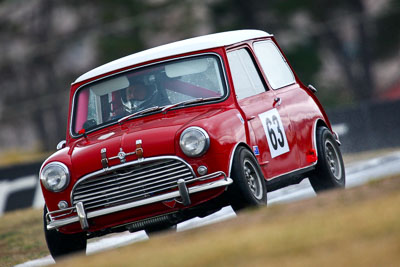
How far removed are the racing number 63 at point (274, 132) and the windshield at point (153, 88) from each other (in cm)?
52

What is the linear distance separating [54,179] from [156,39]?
33.2 metres

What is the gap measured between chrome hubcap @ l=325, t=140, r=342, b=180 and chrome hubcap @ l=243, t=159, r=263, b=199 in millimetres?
1999

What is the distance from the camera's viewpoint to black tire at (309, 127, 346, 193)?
31.8 feet

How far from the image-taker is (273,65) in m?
10.0

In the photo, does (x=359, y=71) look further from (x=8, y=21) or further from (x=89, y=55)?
(x=8, y=21)

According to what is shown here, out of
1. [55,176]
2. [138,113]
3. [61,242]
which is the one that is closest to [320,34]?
[138,113]

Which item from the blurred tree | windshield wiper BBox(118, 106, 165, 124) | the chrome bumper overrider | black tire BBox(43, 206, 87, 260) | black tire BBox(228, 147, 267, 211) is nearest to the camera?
the chrome bumper overrider

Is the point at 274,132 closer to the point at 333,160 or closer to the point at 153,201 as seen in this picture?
the point at 333,160

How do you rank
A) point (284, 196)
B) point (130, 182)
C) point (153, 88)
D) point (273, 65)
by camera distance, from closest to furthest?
point (130, 182)
point (153, 88)
point (273, 65)
point (284, 196)

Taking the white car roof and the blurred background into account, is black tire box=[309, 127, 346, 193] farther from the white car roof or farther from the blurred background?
the blurred background

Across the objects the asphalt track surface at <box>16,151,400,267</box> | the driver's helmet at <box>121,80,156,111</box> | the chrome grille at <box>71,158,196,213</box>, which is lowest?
the asphalt track surface at <box>16,151,400,267</box>

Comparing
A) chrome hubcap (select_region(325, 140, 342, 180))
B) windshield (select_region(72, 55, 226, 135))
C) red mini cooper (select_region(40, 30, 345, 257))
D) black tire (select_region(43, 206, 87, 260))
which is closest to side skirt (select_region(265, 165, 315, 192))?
red mini cooper (select_region(40, 30, 345, 257))

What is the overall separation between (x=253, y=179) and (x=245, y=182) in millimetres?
393

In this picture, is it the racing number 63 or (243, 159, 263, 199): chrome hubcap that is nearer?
(243, 159, 263, 199): chrome hubcap
